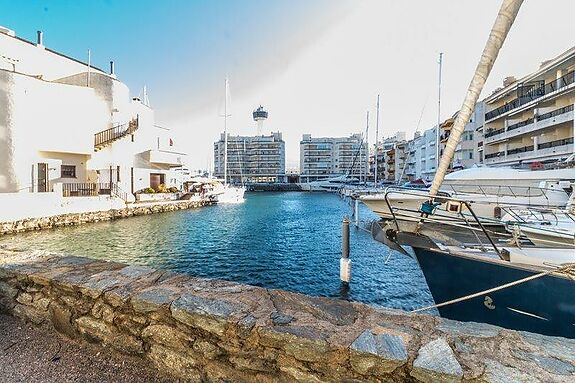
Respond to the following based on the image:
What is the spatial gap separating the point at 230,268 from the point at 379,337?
9776 millimetres

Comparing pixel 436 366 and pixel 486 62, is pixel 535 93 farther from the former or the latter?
pixel 436 366

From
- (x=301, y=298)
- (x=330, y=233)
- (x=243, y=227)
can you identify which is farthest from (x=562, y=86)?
(x=301, y=298)

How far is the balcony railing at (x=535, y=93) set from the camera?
24877 millimetres

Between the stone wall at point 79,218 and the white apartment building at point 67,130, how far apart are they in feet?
6.06

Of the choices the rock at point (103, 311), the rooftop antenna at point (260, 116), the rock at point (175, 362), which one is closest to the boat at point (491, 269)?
the rock at point (175, 362)

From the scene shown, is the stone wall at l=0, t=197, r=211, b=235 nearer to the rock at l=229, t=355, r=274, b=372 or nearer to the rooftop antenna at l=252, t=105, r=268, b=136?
the rock at l=229, t=355, r=274, b=372

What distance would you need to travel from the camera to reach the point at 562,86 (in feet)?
82.6

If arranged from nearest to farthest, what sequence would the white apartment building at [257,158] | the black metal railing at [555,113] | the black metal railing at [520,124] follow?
the black metal railing at [555,113] → the black metal railing at [520,124] → the white apartment building at [257,158]

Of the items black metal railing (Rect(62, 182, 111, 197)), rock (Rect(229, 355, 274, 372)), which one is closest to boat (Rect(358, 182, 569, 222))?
rock (Rect(229, 355, 274, 372))

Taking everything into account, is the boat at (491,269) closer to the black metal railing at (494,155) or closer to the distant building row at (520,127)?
the distant building row at (520,127)

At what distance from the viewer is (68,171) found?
24984 millimetres

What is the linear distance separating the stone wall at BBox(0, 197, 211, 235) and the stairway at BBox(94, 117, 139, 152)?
21.9 feet

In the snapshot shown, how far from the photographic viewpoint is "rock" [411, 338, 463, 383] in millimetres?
1757

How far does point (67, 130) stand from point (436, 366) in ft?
96.7
